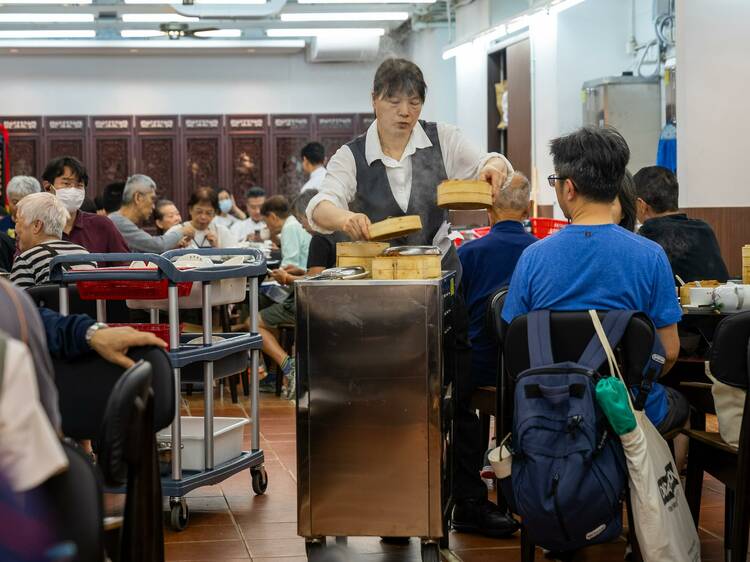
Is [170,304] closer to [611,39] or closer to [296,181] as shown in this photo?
[611,39]

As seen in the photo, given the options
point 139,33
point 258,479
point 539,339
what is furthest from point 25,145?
point 539,339

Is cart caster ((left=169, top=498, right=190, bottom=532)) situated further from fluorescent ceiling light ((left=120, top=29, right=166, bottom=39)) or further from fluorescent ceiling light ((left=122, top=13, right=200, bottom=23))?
fluorescent ceiling light ((left=120, top=29, right=166, bottom=39))

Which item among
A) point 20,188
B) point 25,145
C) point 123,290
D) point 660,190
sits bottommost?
point 123,290

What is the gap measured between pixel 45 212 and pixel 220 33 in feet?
33.3

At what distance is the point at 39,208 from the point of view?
464 centimetres

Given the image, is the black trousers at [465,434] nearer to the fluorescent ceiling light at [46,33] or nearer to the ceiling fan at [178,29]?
the ceiling fan at [178,29]

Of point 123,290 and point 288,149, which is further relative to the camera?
point 288,149

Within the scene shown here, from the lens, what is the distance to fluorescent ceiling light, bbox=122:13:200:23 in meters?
12.9

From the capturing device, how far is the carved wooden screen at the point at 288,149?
15.6 m

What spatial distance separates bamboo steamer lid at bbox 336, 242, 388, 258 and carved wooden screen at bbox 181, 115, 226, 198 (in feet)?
39.5

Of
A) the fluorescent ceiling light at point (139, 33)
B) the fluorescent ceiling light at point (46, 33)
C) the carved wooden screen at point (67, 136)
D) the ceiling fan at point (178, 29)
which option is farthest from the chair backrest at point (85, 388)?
the carved wooden screen at point (67, 136)

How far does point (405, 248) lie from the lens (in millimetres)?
3387

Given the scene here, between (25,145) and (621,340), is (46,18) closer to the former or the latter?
(25,145)

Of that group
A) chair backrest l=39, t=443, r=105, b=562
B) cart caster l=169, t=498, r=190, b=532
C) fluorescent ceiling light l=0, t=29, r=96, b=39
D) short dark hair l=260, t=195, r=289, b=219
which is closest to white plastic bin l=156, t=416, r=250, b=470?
cart caster l=169, t=498, r=190, b=532
